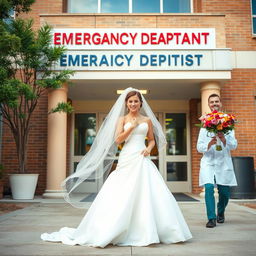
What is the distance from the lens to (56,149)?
9.84m

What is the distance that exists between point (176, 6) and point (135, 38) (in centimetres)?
286

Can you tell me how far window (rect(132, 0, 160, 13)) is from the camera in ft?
40.2

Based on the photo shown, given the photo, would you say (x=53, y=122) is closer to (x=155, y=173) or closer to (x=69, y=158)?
(x=69, y=158)

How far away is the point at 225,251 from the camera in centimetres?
375

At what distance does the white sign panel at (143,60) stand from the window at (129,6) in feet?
9.56

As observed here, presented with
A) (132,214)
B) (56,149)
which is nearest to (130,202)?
(132,214)

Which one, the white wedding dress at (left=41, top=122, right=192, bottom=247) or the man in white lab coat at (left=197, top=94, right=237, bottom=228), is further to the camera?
the man in white lab coat at (left=197, top=94, right=237, bottom=228)

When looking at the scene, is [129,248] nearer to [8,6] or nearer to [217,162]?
[217,162]

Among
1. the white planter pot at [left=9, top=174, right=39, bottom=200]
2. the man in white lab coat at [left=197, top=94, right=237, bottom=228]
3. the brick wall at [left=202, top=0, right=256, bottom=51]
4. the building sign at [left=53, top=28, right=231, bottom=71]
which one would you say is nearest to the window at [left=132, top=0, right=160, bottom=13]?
the brick wall at [left=202, top=0, right=256, bottom=51]

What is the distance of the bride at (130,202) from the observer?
156 inches

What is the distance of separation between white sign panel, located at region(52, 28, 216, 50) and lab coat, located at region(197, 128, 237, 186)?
546 cm

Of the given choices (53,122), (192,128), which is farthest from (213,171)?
(192,128)

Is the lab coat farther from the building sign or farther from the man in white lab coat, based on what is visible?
the building sign

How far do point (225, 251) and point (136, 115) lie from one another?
1865mm
